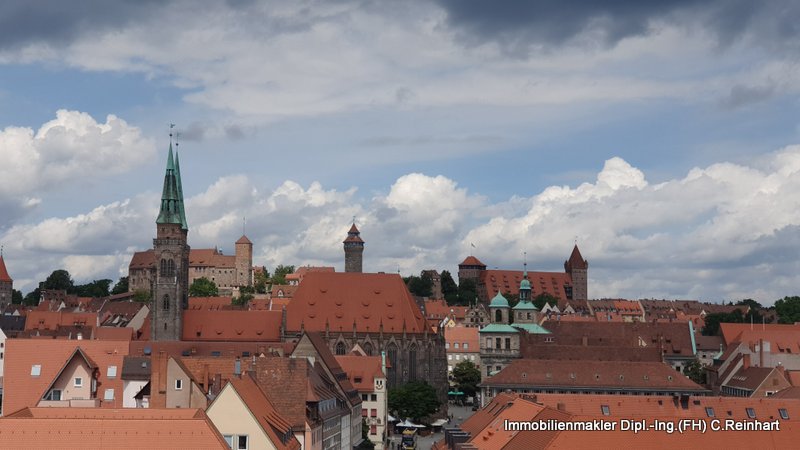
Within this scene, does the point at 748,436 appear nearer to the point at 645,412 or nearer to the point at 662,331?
the point at 645,412

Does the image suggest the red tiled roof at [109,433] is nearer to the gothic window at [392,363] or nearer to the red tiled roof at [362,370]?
the red tiled roof at [362,370]

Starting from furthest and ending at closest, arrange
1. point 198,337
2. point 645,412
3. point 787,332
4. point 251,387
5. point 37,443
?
point 787,332, point 198,337, point 645,412, point 251,387, point 37,443

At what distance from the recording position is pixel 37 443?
49.9m

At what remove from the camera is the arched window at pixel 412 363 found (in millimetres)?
157125

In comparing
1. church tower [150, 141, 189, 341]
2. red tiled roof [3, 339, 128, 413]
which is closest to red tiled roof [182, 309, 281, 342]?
church tower [150, 141, 189, 341]

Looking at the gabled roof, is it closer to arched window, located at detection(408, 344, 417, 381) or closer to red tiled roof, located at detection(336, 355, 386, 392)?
red tiled roof, located at detection(336, 355, 386, 392)

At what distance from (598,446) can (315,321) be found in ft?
347

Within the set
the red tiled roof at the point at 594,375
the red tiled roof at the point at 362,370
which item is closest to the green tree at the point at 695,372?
the red tiled roof at the point at 594,375

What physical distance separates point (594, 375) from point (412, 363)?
27.7 metres

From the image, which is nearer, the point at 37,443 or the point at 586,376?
the point at 37,443

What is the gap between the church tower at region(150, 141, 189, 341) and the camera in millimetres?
160625

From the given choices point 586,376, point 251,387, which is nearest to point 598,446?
point 251,387

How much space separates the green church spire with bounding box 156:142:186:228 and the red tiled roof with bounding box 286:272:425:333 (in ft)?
70.3

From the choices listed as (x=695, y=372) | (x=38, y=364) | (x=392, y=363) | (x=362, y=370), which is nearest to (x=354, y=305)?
(x=392, y=363)
